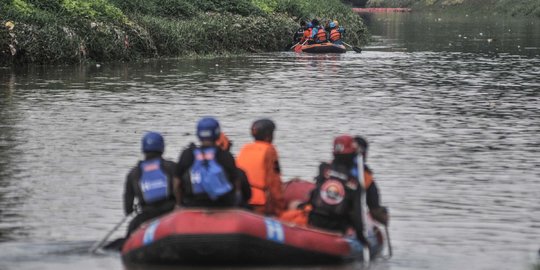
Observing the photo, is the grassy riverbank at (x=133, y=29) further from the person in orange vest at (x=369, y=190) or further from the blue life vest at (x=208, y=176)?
the blue life vest at (x=208, y=176)

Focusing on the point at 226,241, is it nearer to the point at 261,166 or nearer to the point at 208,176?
the point at 208,176

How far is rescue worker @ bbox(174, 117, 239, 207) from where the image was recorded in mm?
11547

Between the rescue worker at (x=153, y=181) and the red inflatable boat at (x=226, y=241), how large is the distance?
44cm

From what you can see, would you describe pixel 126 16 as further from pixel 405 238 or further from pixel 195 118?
pixel 405 238

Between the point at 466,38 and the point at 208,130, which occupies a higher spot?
the point at 208,130

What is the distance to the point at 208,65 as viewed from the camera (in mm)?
39625

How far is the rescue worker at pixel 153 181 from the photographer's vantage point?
12.2 metres

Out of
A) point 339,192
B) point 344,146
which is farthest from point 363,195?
point 344,146

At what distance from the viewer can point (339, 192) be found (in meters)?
12.0

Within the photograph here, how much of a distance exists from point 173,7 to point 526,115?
868 inches

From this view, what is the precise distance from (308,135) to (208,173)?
11.4 metres

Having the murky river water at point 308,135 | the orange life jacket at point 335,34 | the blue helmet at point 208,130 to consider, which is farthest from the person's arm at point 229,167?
the orange life jacket at point 335,34

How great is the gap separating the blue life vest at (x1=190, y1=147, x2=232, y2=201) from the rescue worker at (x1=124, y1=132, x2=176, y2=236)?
0.64 meters

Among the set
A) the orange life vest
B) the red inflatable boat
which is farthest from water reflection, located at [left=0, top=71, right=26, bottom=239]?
the orange life vest
